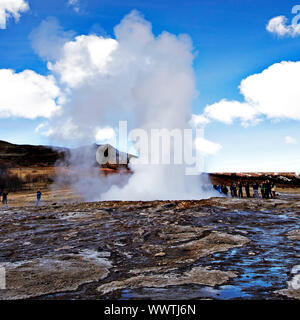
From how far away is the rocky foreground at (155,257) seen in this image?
4.06m

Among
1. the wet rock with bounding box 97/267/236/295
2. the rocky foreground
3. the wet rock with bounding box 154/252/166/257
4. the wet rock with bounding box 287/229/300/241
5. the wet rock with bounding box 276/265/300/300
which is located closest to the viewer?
the wet rock with bounding box 276/265/300/300

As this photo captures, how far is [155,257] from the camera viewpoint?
19.7ft

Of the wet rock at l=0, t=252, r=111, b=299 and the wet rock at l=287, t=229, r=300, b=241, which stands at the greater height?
the wet rock at l=287, t=229, r=300, b=241

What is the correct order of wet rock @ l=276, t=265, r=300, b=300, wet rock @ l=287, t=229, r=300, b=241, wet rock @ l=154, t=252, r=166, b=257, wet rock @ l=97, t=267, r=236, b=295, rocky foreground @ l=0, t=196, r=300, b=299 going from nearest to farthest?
wet rock @ l=276, t=265, r=300, b=300
rocky foreground @ l=0, t=196, r=300, b=299
wet rock @ l=97, t=267, r=236, b=295
wet rock @ l=154, t=252, r=166, b=257
wet rock @ l=287, t=229, r=300, b=241

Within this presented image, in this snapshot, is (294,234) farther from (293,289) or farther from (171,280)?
(171,280)

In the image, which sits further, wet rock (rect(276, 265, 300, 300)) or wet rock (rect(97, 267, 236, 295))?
wet rock (rect(97, 267, 236, 295))

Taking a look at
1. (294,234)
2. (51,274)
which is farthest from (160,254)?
(294,234)

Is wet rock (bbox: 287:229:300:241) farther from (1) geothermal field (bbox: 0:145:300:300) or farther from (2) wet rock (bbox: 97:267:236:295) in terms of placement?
(2) wet rock (bbox: 97:267:236:295)

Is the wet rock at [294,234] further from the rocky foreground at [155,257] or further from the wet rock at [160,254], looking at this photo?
the wet rock at [160,254]

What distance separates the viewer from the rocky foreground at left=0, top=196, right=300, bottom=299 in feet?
13.3

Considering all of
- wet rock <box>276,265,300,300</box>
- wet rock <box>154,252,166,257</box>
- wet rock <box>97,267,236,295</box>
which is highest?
wet rock <box>276,265,300,300</box>

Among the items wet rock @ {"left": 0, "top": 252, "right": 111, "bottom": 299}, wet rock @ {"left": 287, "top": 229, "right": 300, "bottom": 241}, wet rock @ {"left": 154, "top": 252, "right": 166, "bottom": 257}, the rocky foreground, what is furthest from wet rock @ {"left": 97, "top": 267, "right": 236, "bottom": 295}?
wet rock @ {"left": 287, "top": 229, "right": 300, "bottom": 241}
